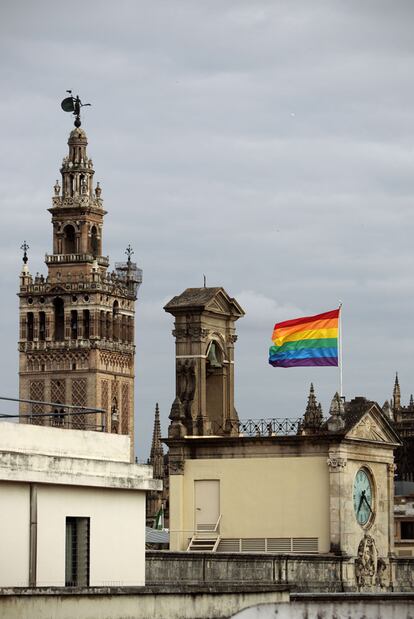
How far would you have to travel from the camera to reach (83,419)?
168875 mm

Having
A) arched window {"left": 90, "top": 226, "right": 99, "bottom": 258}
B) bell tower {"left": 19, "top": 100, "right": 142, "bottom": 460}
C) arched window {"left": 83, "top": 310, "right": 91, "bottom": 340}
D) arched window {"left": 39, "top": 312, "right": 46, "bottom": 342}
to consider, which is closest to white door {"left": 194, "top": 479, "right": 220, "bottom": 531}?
bell tower {"left": 19, "top": 100, "right": 142, "bottom": 460}

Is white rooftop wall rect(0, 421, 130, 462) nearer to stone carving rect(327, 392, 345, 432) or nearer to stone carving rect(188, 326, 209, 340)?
stone carving rect(327, 392, 345, 432)

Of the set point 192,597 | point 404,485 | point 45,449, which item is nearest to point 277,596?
point 192,597

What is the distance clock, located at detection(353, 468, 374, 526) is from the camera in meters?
56.1

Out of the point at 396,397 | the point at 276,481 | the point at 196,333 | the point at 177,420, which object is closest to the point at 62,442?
the point at 276,481

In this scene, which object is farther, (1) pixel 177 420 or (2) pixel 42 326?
(2) pixel 42 326

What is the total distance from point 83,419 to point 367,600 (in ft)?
460

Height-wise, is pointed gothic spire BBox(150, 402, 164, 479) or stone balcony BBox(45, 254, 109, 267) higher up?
stone balcony BBox(45, 254, 109, 267)

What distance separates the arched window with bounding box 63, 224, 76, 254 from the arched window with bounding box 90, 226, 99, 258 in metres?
2.01

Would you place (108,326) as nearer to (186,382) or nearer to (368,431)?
(186,382)

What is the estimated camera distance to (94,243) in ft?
623

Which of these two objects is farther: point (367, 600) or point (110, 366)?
point (110, 366)

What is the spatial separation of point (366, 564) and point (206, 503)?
4974 millimetres

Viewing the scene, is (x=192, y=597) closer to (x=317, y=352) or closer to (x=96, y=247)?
(x=317, y=352)
